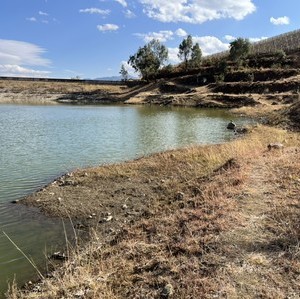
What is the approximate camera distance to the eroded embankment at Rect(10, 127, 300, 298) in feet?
24.3

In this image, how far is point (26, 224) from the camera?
43.9 feet

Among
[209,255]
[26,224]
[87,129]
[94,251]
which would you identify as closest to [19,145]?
[87,129]

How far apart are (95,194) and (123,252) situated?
6.94m

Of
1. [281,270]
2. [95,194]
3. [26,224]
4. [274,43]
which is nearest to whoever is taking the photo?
[281,270]

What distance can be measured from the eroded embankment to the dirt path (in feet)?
0.07

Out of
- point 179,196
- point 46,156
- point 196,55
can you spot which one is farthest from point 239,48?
point 179,196

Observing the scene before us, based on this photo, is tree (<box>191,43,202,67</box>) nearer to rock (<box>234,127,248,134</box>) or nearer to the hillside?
rock (<box>234,127,248,134</box>)

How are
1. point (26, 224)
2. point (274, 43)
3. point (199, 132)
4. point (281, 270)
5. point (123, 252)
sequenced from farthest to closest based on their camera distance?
point (274, 43), point (199, 132), point (26, 224), point (123, 252), point (281, 270)

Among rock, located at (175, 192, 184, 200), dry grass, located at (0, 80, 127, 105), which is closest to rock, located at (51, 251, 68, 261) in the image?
rock, located at (175, 192, 184, 200)

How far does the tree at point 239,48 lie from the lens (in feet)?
343

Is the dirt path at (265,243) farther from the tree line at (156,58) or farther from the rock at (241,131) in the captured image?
the tree line at (156,58)

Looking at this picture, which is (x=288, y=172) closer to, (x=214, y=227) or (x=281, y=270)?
(x=214, y=227)

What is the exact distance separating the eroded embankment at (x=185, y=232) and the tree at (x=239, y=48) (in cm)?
9207

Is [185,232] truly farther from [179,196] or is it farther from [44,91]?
[44,91]
